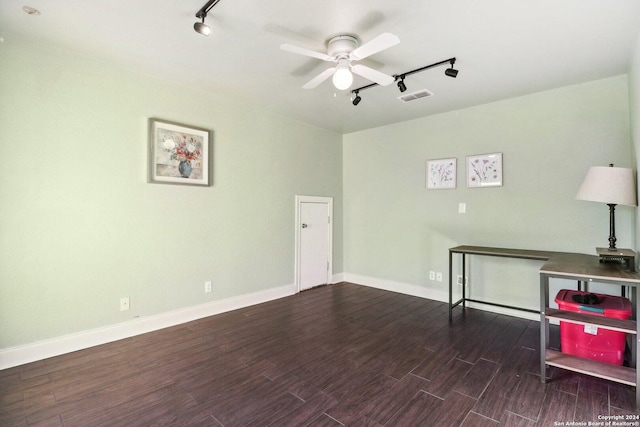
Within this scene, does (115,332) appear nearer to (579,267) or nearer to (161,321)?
(161,321)

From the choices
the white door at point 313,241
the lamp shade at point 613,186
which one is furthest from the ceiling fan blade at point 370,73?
the white door at point 313,241

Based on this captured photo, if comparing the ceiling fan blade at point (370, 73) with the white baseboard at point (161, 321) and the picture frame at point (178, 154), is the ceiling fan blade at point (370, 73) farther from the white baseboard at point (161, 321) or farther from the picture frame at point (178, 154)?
the white baseboard at point (161, 321)

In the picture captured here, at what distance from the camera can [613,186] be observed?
2.46 metres

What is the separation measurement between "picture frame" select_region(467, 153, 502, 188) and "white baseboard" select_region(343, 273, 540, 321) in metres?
1.44

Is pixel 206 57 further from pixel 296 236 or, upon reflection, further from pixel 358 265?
pixel 358 265

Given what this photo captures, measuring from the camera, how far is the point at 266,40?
2.42 metres

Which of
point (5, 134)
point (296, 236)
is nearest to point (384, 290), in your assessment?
point (296, 236)

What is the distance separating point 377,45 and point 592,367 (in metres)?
2.73

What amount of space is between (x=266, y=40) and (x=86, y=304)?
281cm

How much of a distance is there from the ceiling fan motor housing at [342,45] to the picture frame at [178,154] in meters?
1.84

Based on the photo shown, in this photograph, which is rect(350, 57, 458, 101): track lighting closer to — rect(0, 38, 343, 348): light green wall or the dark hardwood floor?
rect(0, 38, 343, 348): light green wall

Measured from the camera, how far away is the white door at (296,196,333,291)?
15.2 feet

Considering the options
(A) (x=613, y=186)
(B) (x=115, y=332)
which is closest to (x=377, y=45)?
(A) (x=613, y=186)

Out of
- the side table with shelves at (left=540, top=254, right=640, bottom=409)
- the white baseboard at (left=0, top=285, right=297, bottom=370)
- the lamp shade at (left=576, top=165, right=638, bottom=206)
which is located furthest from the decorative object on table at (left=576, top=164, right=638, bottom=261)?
the white baseboard at (left=0, top=285, right=297, bottom=370)
